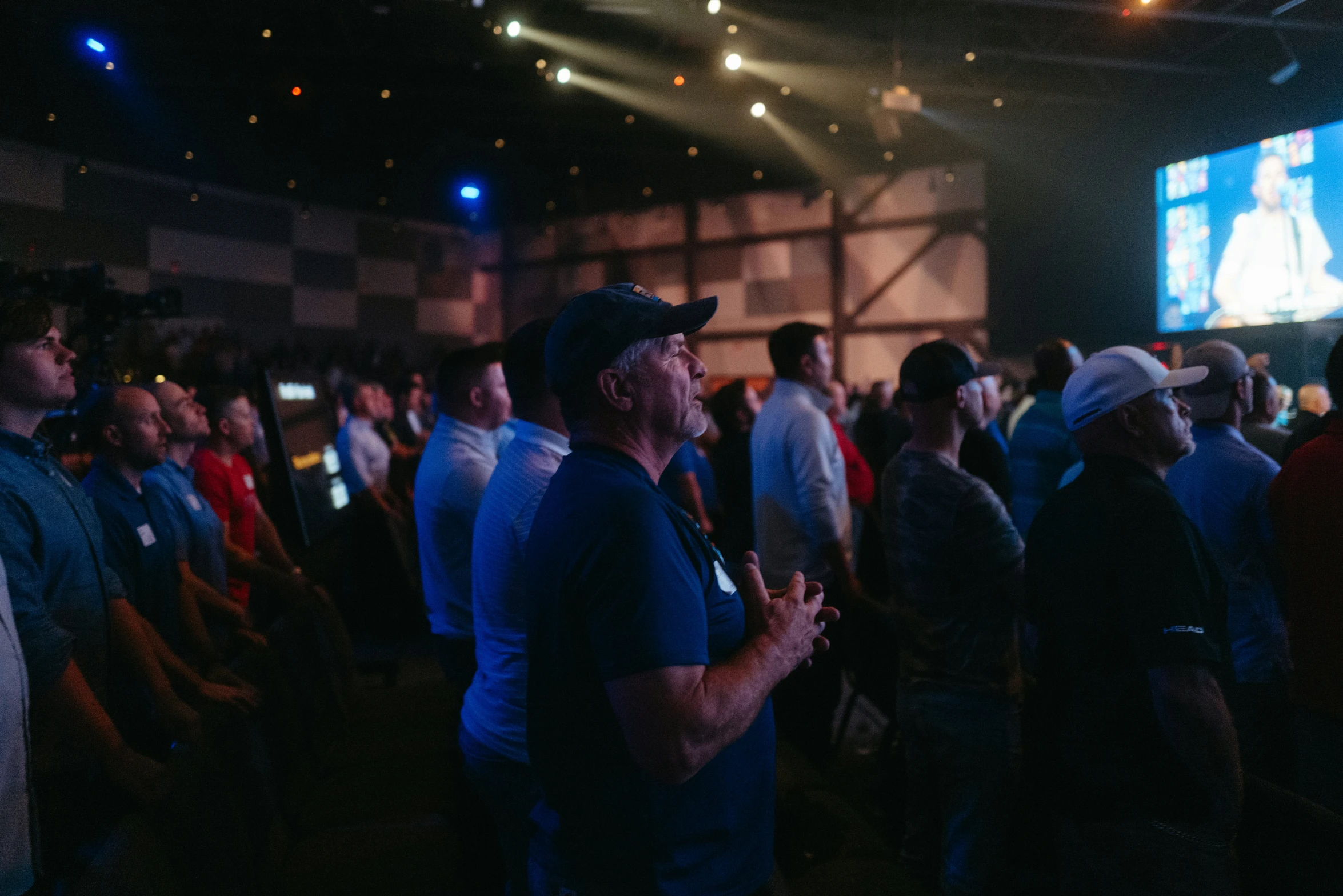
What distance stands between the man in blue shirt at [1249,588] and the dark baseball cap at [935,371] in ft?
1.95

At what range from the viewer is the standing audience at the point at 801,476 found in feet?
10.2

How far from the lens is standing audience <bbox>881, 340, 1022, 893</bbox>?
80.0 inches

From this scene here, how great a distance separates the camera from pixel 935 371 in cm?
223

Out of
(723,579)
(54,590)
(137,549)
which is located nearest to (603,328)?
(723,579)

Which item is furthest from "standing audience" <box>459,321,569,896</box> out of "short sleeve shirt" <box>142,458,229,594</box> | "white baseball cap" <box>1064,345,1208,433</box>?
"short sleeve shirt" <box>142,458,229,594</box>

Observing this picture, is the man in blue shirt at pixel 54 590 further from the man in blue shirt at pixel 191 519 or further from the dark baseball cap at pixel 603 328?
the dark baseball cap at pixel 603 328

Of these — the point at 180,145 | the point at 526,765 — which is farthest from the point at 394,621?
the point at 180,145

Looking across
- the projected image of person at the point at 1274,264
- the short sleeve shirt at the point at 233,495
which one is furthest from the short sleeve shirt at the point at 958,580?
the projected image of person at the point at 1274,264

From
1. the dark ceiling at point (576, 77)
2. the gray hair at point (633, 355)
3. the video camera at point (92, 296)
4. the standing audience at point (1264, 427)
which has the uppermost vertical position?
the dark ceiling at point (576, 77)

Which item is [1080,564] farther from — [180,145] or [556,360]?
[180,145]

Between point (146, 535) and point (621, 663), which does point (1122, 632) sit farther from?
point (146, 535)

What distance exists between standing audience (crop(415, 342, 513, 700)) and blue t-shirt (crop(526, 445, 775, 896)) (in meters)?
1.18

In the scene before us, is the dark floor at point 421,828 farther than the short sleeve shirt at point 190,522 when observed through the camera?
No

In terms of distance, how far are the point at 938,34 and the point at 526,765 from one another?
8.09 metres
